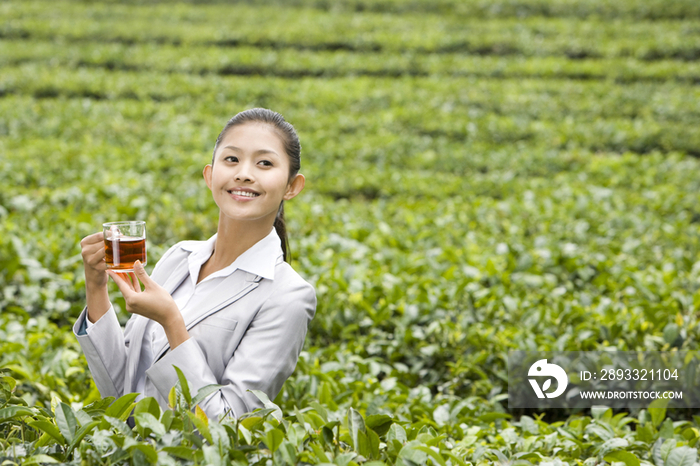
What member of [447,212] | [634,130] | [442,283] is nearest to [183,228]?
[442,283]

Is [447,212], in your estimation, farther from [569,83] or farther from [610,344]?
[569,83]

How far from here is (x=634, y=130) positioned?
9.17 metres

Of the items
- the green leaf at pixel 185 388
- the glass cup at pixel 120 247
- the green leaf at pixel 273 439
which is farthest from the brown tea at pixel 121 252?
the green leaf at pixel 273 439

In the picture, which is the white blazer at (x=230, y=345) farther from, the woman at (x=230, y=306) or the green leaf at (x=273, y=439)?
the green leaf at (x=273, y=439)

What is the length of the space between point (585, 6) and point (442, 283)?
52.5 ft

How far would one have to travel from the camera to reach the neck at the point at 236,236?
1.68 meters

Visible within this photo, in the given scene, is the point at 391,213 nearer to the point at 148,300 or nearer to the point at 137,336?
the point at 137,336

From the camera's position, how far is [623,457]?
1.93 meters

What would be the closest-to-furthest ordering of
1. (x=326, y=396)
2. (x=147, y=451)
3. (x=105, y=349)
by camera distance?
(x=147, y=451) < (x=105, y=349) < (x=326, y=396)

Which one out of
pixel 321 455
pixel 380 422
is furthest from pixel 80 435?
pixel 380 422

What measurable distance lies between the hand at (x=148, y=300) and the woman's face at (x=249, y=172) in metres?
0.30

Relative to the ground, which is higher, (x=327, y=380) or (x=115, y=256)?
(x=115, y=256)

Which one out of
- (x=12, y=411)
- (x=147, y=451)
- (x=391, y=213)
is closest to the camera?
(x=147, y=451)

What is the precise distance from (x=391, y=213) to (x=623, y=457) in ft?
14.3
